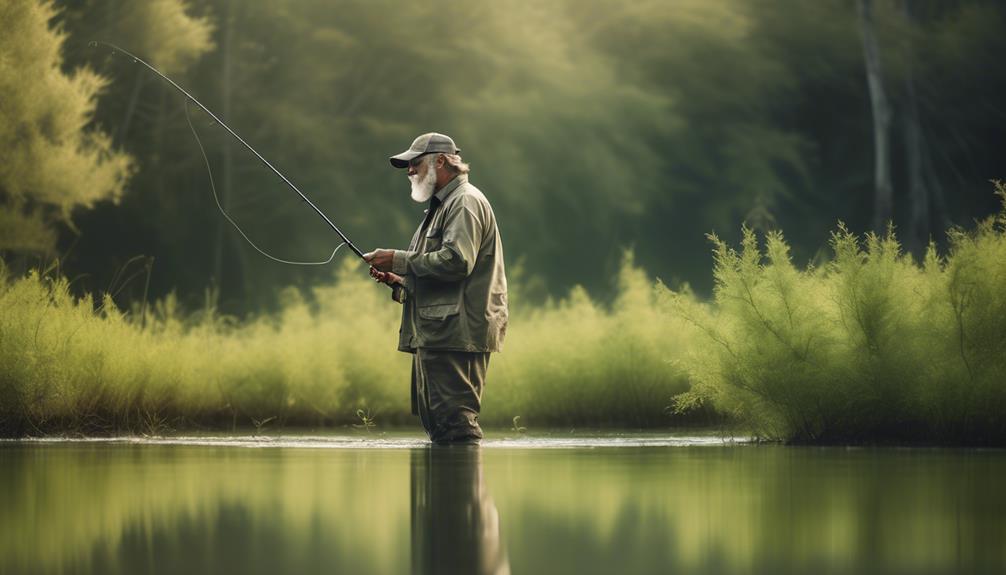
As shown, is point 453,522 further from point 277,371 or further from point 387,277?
point 277,371

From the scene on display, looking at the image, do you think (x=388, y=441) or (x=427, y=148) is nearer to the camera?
(x=427, y=148)

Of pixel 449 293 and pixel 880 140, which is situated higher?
pixel 880 140

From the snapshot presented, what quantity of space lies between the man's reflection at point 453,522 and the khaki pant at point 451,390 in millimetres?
1335

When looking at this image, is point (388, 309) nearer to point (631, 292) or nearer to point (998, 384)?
point (631, 292)

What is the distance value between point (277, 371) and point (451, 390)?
3789mm

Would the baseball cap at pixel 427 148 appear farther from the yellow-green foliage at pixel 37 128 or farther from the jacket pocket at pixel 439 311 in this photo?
the yellow-green foliage at pixel 37 128

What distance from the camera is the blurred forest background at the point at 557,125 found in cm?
2820

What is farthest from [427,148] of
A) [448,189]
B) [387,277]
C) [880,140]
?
[880,140]

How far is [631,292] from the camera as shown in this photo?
524 inches

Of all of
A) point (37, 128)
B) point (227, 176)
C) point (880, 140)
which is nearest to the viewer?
point (37, 128)

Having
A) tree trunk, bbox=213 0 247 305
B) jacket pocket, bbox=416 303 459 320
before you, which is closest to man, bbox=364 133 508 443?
jacket pocket, bbox=416 303 459 320

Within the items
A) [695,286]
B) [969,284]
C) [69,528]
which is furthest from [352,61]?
[69,528]

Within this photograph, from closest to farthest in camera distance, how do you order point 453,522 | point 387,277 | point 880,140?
point 453,522 < point 387,277 < point 880,140

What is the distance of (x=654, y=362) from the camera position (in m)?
11.7
